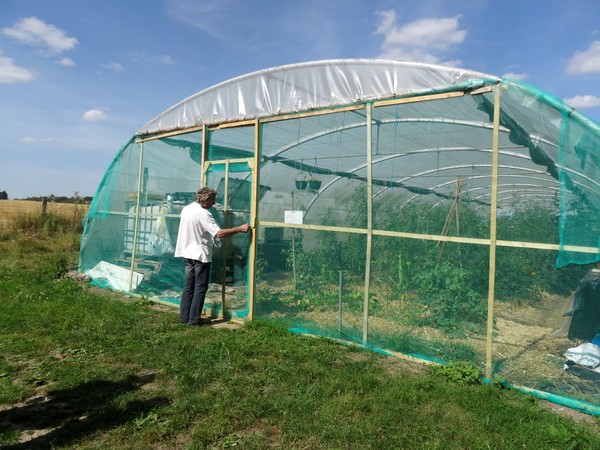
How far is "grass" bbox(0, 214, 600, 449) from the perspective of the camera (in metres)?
2.87

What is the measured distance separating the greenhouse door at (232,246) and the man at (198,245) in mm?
Answer: 468

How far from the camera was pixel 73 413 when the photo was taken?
3215 mm

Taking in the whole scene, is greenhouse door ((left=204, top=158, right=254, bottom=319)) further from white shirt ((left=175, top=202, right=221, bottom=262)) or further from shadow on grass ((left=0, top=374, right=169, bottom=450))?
shadow on grass ((left=0, top=374, right=169, bottom=450))

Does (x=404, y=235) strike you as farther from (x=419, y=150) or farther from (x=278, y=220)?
(x=278, y=220)

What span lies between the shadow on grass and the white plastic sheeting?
150 inches

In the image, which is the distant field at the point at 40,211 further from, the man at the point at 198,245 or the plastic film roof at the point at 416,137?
the man at the point at 198,245

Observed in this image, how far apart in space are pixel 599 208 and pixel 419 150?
6.96 feet

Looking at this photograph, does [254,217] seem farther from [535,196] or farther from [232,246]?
[535,196]

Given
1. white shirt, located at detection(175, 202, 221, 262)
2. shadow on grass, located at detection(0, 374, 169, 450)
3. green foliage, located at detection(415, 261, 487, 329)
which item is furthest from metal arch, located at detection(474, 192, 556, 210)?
shadow on grass, located at detection(0, 374, 169, 450)

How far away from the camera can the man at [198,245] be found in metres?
5.55

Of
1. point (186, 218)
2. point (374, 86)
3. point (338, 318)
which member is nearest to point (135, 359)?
point (186, 218)

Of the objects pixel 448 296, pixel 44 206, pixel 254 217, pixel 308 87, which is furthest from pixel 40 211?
pixel 448 296

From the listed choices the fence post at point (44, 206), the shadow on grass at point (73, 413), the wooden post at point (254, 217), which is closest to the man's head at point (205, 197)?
the wooden post at point (254, 217)

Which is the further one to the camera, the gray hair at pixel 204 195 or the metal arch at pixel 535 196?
the gray hair at pixel 204 195
